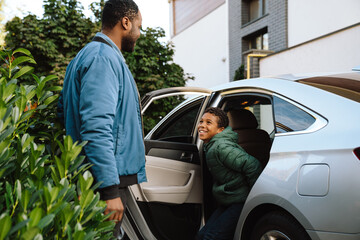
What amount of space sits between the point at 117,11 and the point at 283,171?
138 cm

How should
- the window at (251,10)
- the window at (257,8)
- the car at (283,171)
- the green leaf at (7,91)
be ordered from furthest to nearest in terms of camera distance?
the window at (251,10) < the window at (257,8) < the car at (283,171) < the green leaf at (7,91)

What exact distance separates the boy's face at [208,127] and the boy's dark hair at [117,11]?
1.25m

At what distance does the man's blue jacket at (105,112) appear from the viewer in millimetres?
1847

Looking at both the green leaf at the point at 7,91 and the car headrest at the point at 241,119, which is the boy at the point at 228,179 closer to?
the car headrest at the point at 241,119

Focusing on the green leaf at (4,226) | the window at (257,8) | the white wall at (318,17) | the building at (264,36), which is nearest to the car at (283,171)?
the green leaf at (4,226)

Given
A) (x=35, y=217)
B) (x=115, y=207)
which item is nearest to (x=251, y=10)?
(x=115, y=207)

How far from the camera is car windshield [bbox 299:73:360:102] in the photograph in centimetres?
225

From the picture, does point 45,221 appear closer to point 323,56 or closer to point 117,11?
point 117,11

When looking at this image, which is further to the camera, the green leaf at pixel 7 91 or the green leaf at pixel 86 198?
the green leaf at pixel 7 91

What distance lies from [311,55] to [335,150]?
26.2ft

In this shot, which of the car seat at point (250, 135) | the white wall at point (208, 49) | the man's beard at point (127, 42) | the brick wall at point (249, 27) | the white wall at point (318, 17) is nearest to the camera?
the man's beard at point (127, 42)

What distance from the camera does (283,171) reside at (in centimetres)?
228

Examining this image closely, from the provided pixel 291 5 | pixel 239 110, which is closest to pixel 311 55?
pixel 291 5

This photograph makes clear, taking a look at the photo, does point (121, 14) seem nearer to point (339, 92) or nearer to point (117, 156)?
point (117, 156)
